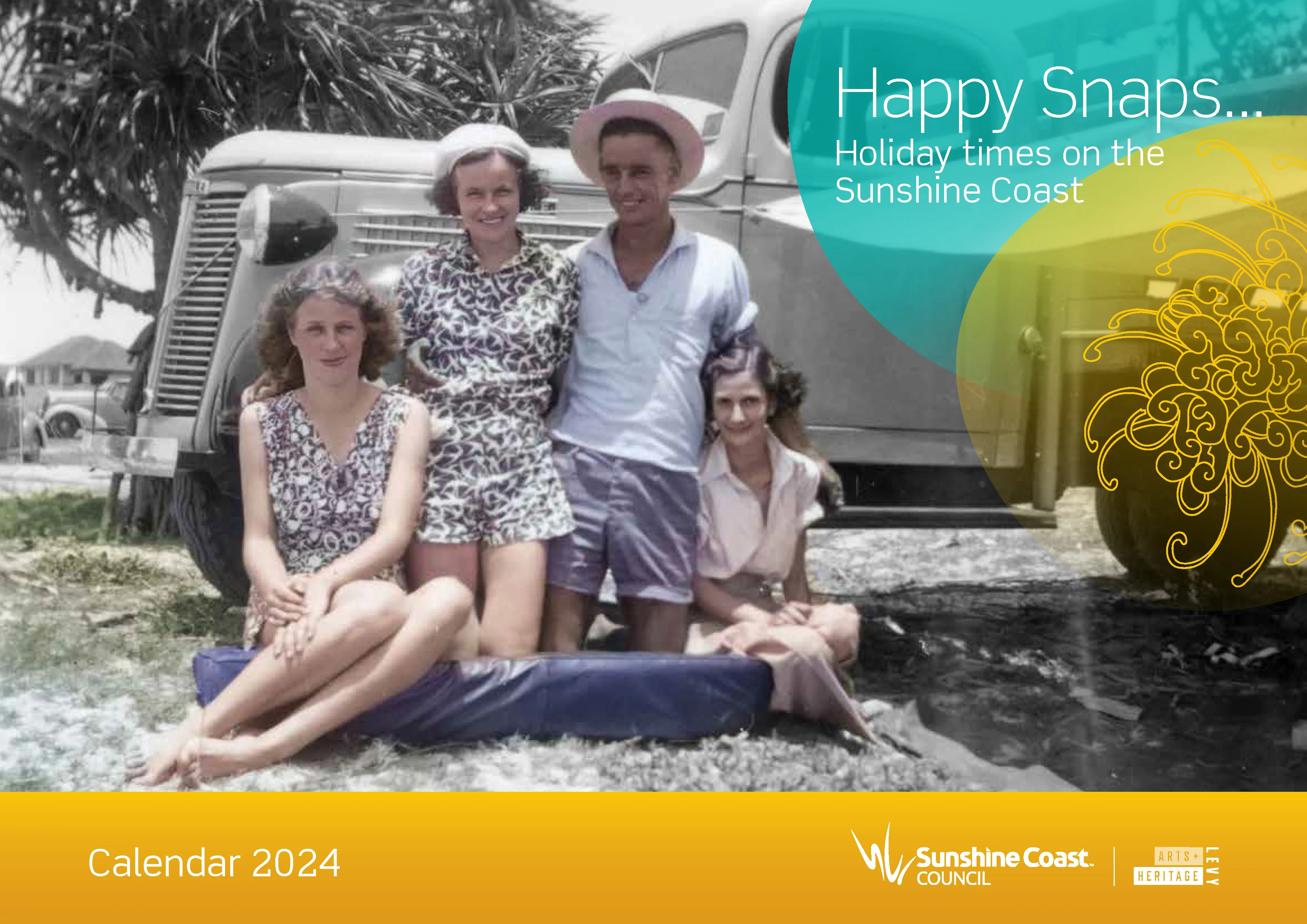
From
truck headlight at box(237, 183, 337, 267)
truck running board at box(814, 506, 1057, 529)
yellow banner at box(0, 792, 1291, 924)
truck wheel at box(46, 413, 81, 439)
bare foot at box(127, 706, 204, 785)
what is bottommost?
yellow banner at box(0, 792, 1291, 924)

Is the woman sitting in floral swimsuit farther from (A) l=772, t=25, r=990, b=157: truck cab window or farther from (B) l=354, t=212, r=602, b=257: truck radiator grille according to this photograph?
(A) l=772, t=25, r=990, b=157: truck cab window

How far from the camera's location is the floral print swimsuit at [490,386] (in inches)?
108

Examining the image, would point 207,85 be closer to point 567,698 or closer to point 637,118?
point 637,118

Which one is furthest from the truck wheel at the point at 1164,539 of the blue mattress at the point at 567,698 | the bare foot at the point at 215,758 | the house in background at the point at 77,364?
the house in background at the point at 77,364

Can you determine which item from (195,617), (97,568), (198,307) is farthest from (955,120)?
(97,568)

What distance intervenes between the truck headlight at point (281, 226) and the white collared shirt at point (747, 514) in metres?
1.16

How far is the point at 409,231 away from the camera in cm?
338

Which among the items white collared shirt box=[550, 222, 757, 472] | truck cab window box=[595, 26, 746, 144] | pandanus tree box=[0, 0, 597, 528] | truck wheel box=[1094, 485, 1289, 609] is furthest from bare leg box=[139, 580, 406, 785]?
truck cab window box=[595, 26, 746, 144]

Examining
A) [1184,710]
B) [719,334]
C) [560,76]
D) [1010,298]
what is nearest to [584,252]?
[719,334]

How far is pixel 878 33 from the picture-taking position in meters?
3.23

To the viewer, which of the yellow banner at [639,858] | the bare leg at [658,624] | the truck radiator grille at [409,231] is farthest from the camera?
the truck radiator grille at [409,231]

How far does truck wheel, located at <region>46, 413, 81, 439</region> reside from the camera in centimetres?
295

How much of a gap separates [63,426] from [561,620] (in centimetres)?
118

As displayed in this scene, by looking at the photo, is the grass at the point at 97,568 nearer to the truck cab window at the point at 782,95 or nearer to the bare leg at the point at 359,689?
the bare leg at the point at 359,689
